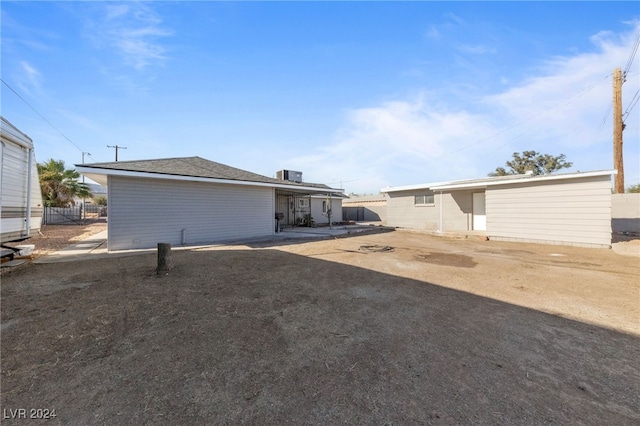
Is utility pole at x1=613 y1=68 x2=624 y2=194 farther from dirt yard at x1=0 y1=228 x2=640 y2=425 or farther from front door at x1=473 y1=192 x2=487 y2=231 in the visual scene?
dirt yard at x1=0 y1=228 x2=640 y2=425

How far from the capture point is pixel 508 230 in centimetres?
1187

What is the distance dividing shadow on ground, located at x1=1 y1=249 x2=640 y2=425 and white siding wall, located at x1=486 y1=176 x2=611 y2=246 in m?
9.18

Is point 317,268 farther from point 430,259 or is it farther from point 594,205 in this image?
point 594,205

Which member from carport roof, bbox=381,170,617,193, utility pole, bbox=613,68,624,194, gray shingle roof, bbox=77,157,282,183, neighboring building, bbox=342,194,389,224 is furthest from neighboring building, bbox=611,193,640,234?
gray shingle roof, bbox=77,157,282,183

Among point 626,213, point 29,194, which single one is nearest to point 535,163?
point 626,213

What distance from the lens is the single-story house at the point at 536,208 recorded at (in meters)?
9.69

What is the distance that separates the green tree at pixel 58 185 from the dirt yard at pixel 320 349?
64.5ft

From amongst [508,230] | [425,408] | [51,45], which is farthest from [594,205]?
[51,45]

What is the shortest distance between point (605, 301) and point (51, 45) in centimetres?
1506

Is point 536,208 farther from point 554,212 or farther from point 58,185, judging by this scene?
point 58,185

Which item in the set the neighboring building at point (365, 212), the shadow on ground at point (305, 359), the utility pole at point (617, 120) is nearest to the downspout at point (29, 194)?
the shadow on ground at point (305, 359)

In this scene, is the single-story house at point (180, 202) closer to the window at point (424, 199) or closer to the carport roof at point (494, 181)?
the carport roof at point (494, 181)

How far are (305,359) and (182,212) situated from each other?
9.68 metres

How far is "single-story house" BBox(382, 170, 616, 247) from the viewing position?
381 inches
